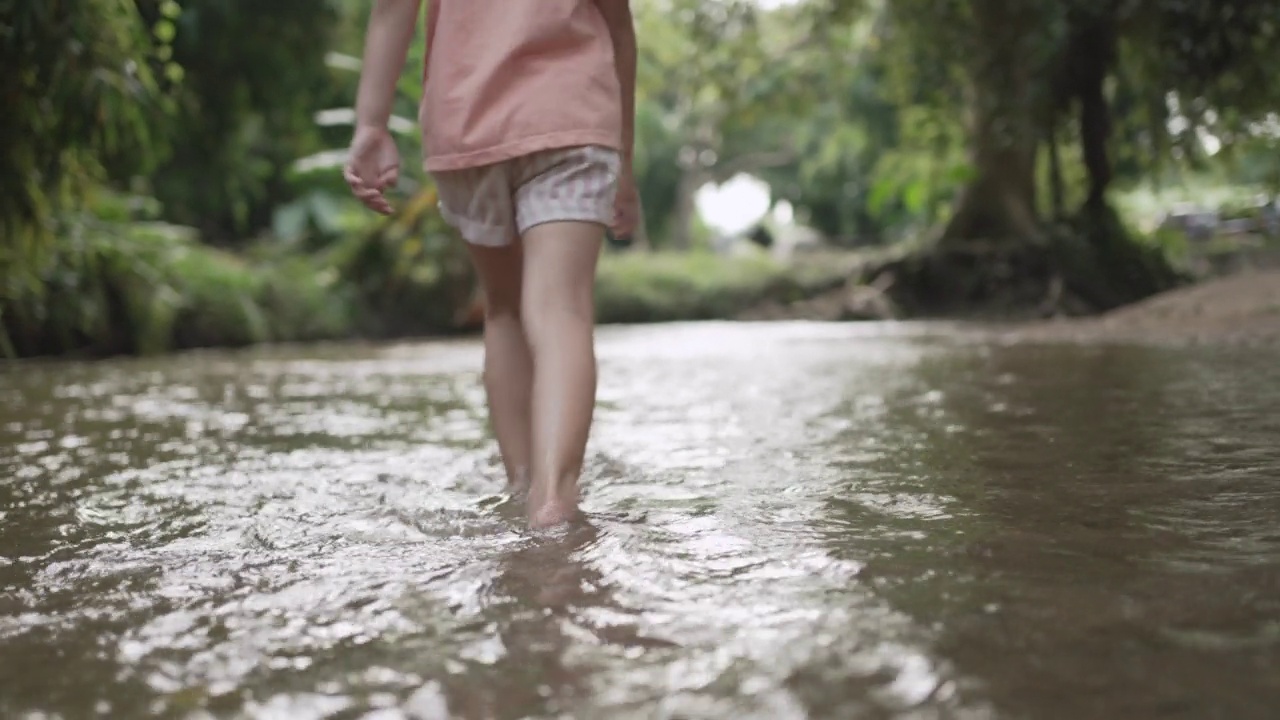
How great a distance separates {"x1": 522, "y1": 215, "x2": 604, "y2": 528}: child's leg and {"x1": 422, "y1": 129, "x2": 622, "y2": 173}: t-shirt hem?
13cm

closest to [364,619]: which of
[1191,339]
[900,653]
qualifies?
[900,653]

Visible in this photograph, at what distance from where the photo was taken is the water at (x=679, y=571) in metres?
1.08

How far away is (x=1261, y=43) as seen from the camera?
7598 millimetres

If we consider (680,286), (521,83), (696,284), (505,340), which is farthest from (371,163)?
(696,284)

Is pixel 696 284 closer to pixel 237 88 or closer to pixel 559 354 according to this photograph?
pixel 237 88

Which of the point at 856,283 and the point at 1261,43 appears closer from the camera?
the point at 1261,43

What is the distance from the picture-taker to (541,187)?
2.02 meters

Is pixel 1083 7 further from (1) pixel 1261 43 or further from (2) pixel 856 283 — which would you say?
(2) pixel 856 283

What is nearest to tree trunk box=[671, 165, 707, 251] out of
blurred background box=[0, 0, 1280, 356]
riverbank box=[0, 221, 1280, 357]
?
blurred background box=[0, 0, 1280, 356]

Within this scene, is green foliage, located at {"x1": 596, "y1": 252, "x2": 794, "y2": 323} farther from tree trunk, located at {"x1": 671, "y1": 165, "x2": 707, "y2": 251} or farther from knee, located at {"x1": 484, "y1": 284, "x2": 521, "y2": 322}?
knee, located at {"x1": 484, "y1": 284, "x2": 521, "y2": 322}

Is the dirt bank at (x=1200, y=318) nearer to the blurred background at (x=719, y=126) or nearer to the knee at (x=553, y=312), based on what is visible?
the blurred background at (x=719, y=126)

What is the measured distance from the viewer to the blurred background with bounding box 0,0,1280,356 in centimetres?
507

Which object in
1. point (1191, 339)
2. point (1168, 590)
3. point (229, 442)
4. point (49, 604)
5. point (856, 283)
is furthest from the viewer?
point (856, 283)

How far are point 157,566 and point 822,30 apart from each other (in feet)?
38.7
